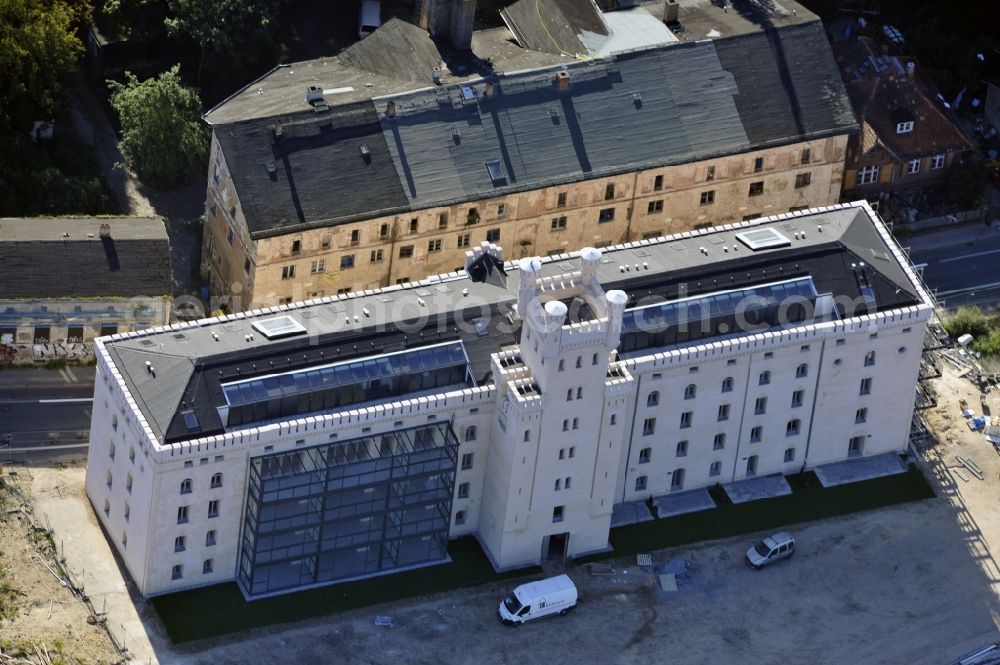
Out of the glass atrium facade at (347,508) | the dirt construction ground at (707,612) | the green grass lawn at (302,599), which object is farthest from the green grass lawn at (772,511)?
the glass atrium facade at (347,508)

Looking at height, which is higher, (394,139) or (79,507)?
(394,139)

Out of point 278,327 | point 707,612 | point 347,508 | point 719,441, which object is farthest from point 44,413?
point 707,612

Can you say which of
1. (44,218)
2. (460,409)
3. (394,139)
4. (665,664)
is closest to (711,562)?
(665,664)

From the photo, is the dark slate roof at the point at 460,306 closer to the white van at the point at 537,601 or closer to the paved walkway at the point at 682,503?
the white van at the point at 537,601

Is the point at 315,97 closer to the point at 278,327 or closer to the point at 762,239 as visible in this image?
the point at 278,327

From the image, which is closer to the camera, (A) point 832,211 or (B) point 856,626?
(B) point 856,626

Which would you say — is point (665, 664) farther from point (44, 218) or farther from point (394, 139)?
point (44, 218)

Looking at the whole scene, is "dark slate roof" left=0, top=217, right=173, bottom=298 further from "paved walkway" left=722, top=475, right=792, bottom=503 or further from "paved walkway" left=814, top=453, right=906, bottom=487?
"paved walkway" left=814, top=453, right=906, bottom=487
